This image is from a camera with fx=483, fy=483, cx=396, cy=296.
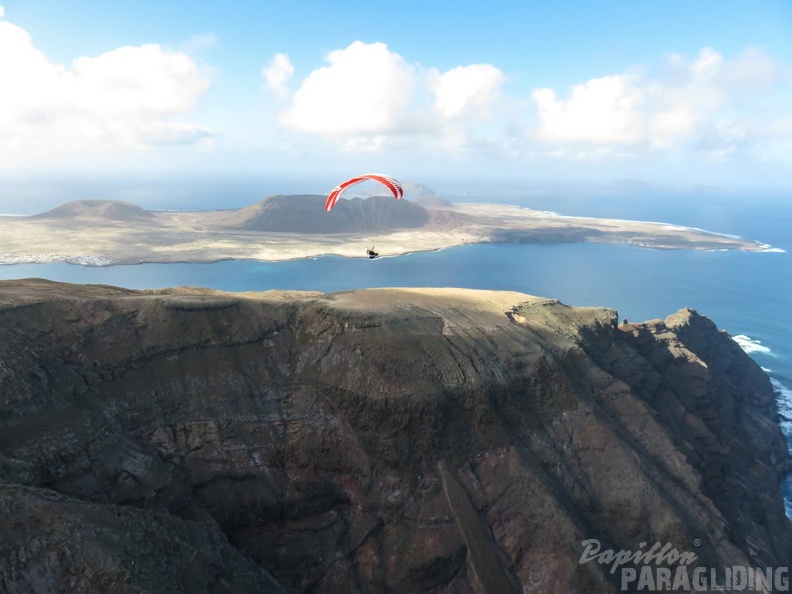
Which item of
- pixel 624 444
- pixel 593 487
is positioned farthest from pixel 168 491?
pixel 624 444

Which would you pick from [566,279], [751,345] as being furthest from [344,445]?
[566,279]

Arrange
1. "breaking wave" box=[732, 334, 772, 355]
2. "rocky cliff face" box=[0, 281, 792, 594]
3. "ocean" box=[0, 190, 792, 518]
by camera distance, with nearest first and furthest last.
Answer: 1. "rocky cliff face" box=[0, 281, 792, 594]
2. "breaking wave" box=[732, 334, 772, 355]
3. "ocean" box=[0, 190, 792, 518]

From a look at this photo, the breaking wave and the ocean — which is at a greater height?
the ocean

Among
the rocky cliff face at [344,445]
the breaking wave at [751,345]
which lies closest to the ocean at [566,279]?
the breaking wave at [751,345]

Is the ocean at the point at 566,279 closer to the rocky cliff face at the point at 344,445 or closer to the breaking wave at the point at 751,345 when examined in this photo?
the breaking wave at the point at 751,345

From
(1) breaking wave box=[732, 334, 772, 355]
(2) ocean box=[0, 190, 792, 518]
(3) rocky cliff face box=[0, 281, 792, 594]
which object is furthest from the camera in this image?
(2) ocean box=[0, 190, 792, 518]

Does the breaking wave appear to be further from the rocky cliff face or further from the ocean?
the rocky cliff face

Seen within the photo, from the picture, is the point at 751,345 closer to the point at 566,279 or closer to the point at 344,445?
the point at 566,279

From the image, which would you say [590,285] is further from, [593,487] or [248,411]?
[248,411]

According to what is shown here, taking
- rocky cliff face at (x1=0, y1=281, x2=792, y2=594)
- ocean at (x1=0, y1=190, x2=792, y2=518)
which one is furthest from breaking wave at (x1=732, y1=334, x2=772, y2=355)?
rocky cliff face at (x1=0, y1=281, x2=792, y2=594)
